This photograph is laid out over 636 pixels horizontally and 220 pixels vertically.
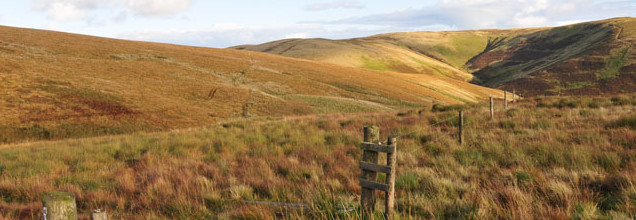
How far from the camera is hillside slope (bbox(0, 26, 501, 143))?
23594 mm

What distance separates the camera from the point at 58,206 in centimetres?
312

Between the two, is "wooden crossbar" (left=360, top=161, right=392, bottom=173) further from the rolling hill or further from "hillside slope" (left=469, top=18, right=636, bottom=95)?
the rolling hill

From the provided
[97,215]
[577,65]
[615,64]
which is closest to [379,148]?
[97,215]

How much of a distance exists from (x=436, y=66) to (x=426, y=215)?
143m

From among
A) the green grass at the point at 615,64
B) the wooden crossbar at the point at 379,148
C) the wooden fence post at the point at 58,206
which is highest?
the green grass at the point at 615,64

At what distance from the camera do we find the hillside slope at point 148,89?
929 inches

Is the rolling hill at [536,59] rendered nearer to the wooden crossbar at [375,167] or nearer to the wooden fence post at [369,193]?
the wooden fence post at [369,193]

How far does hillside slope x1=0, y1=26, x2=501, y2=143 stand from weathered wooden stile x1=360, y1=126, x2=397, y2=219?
850 inches

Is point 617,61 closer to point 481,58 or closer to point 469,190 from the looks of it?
point 481,58

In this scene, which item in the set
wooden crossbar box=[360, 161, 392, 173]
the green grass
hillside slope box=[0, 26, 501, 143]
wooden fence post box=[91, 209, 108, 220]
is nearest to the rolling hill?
the green grass

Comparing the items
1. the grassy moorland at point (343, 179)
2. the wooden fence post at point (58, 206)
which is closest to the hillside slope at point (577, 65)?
the grassy moorland at point (343, 179)

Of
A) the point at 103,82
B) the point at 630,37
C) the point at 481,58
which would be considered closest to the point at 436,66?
the point at 481,58

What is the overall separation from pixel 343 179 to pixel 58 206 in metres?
4.85

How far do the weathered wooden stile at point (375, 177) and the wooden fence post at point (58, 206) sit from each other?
3.15 meters
